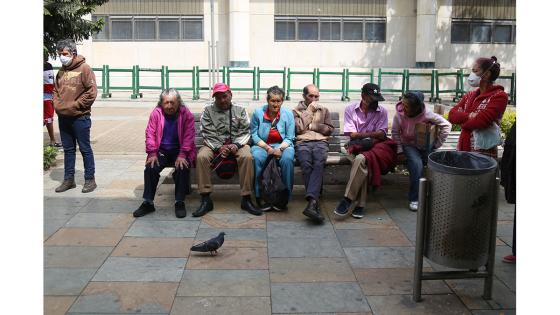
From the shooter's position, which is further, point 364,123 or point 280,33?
point 280,33

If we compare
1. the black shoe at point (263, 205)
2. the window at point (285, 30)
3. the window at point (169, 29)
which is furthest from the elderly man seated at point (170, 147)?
the window at point (169, 29)

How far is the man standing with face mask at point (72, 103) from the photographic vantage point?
6.95 m

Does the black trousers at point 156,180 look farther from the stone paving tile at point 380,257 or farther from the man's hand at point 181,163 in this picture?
the stone paving tile at point 380,257

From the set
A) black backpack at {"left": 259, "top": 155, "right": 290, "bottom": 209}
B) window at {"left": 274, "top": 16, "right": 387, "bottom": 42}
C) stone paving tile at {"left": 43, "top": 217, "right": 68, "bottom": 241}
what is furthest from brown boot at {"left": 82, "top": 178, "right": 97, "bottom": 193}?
window at {"left": 274, "top": 16, "right": 387, "bottom": 42}

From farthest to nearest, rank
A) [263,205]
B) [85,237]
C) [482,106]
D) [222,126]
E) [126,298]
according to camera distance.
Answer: [222,126] < [263,205] < [482,106] < [85,237] < [126,298]

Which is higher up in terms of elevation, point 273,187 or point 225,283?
point 273,187

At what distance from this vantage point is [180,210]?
6.22m

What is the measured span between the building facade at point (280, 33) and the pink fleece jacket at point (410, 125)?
16.7 metres

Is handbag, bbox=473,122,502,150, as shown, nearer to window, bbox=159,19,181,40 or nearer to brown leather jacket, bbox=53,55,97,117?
brown leather jacket, bbox=53,55,97,117

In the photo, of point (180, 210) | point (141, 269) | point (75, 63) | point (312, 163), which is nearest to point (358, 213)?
point (312, 163)

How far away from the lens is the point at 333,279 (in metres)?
4.61

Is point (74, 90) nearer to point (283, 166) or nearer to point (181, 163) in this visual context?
point (181, 163)

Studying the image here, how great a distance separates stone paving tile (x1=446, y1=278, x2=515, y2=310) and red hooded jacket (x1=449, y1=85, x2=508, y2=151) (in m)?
1.75

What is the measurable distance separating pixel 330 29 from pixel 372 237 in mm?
18663
